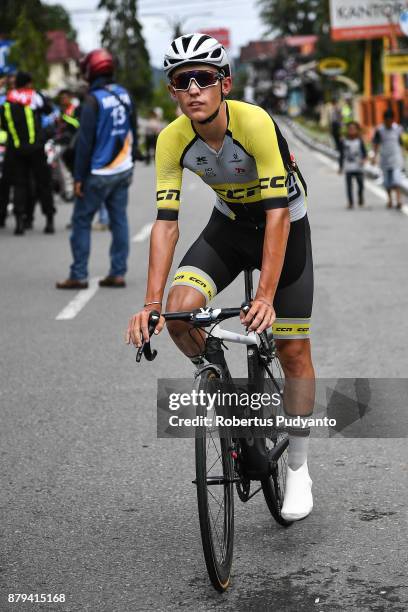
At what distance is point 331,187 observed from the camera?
2553 centimetres

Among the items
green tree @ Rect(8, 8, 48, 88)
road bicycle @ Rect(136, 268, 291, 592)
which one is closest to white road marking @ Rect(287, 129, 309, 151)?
green tree @ Rect(8, 8, 48, 88)

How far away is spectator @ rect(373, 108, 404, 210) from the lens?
19.8 meters

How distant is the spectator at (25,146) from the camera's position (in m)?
16.0

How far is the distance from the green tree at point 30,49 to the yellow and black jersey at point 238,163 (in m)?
15.3

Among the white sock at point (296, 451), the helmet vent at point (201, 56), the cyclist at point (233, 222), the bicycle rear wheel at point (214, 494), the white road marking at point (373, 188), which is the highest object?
the helmet vent at point (201, 56)

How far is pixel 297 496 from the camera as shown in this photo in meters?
4.92

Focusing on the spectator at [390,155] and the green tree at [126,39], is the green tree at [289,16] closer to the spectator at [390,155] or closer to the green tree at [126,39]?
the green tree at [126,39]

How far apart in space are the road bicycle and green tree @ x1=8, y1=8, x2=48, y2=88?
610 inches

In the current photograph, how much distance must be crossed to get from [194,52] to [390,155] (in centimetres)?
1631

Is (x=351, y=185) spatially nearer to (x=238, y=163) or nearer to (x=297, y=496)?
(x=297, y=496)

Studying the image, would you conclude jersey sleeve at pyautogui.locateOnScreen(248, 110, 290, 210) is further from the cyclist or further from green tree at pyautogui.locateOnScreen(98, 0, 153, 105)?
green tree at pyautogui.locateOnScreen(98, 0, 153, 105)

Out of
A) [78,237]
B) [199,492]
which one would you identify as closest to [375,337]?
[78,237]

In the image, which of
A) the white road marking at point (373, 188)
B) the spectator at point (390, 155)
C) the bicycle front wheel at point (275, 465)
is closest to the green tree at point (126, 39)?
the white road marking at point (373, 188)

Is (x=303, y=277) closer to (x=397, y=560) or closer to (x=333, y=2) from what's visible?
(x=397, y=560)
